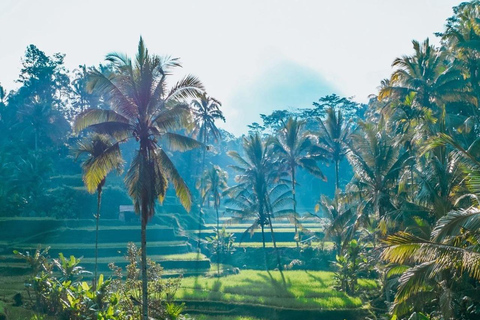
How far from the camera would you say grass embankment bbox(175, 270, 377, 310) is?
15688 millimetres

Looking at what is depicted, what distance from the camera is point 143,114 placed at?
35.9ft

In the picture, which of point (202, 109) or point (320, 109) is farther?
point (320, 109)

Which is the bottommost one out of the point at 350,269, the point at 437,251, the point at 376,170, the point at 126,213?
the point at 350,269

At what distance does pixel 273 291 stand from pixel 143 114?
10.1 meters

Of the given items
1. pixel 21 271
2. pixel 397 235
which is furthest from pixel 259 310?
pixel 21 271

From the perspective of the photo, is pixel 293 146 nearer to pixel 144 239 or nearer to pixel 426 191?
pixel 426 191

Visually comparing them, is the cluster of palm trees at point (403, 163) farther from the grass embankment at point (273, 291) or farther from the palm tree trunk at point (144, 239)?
the grass embankment at point (273, 291)

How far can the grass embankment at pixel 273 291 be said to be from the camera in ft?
51.5

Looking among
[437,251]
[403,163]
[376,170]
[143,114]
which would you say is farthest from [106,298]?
[403,163]

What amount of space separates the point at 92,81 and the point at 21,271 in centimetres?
1347

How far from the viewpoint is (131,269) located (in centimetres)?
1179

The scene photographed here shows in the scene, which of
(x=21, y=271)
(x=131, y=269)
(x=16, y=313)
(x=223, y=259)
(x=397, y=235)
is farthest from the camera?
(x=223, y=259)

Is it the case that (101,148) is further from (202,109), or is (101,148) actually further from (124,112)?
(202,109)

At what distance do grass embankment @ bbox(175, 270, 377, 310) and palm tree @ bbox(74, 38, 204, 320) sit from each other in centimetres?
664
